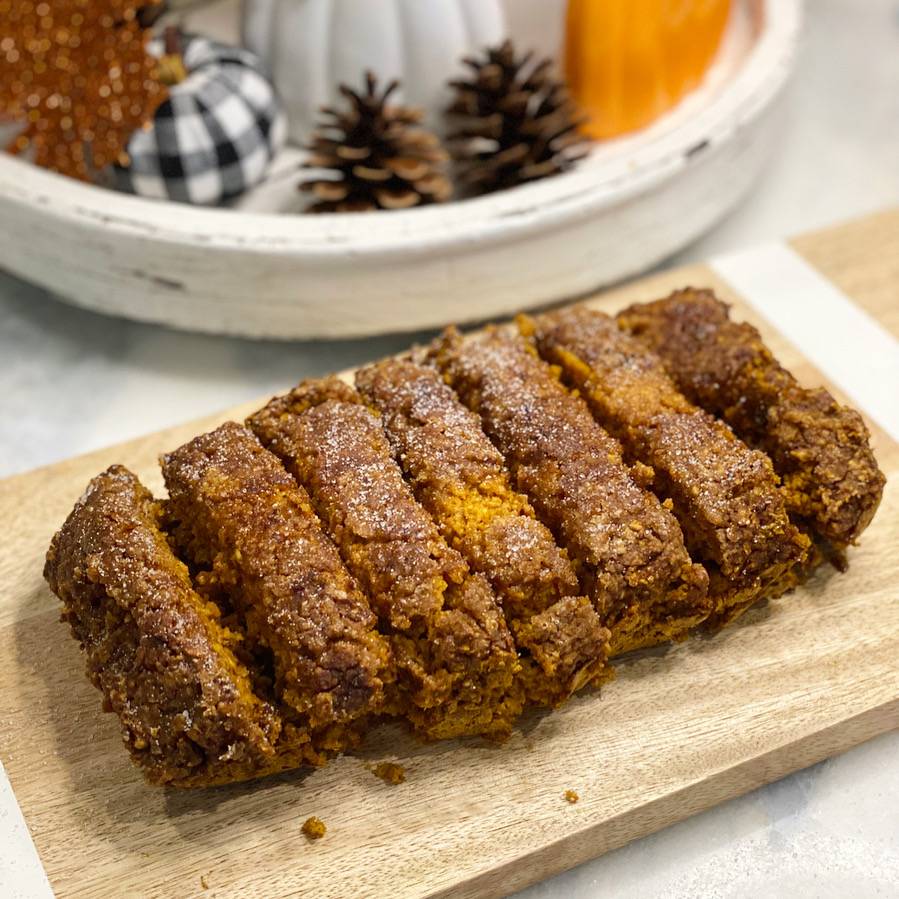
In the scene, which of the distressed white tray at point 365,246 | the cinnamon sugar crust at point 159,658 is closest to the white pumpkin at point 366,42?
the distressed white tray at point 365,246

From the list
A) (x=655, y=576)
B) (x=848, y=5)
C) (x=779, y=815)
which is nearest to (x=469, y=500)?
(x=655, y=576)

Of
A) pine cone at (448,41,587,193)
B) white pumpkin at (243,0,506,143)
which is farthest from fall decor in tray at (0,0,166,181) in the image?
pine cone at (448,41,587,193)

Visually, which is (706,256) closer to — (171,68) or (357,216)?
(357,216)

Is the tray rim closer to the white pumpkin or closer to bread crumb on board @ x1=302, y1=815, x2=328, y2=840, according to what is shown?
the white pumpkin

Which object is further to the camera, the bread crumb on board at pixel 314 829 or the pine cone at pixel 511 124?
the pine cone at pixel 511 124

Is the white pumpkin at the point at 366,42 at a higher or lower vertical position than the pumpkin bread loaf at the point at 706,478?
higher

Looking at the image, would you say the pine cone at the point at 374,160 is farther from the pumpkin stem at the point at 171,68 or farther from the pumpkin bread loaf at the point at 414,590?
the pumpkin bread loaf at the point at 414,590
